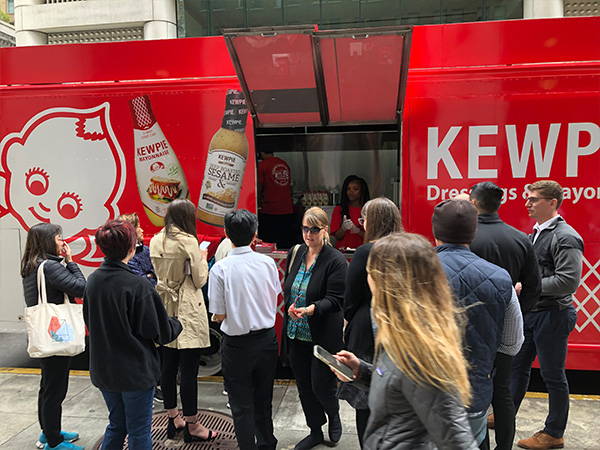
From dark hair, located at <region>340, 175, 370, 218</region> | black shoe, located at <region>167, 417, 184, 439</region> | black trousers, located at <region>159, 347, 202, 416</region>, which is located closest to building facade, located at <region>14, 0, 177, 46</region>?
dark hair, located at <region>340, 175, 370, 218</region>

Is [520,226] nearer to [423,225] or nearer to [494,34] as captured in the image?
[423,225]

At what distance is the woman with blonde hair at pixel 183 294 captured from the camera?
11.4 feet

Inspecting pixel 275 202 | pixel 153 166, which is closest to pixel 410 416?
pixel 153 166

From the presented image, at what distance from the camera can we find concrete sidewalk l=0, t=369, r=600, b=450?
3.73 m

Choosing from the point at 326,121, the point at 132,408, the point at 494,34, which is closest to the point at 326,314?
the point at 132,408

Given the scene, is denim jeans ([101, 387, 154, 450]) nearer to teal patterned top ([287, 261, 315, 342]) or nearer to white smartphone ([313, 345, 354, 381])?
teal patterned top ([287, 261, 315, 342])

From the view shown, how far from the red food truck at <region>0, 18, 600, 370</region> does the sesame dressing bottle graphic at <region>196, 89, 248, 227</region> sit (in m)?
0.01

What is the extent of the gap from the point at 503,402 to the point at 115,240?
241cm

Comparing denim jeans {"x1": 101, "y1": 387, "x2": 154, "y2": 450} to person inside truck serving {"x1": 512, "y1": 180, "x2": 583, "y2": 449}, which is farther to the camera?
person inside truck serving {"x1": 512, "y1": 180, "x2": 583, "y2": 449}

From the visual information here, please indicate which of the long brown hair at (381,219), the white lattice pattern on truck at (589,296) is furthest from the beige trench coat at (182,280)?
the white lattice pattern on truck at (589,296)

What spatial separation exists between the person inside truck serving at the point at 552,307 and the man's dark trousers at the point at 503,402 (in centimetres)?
50

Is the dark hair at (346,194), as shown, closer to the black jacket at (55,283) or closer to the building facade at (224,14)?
the black jacket at (55,283)

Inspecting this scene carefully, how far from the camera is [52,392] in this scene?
335cm

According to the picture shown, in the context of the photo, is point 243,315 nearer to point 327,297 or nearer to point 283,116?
point 327,297
